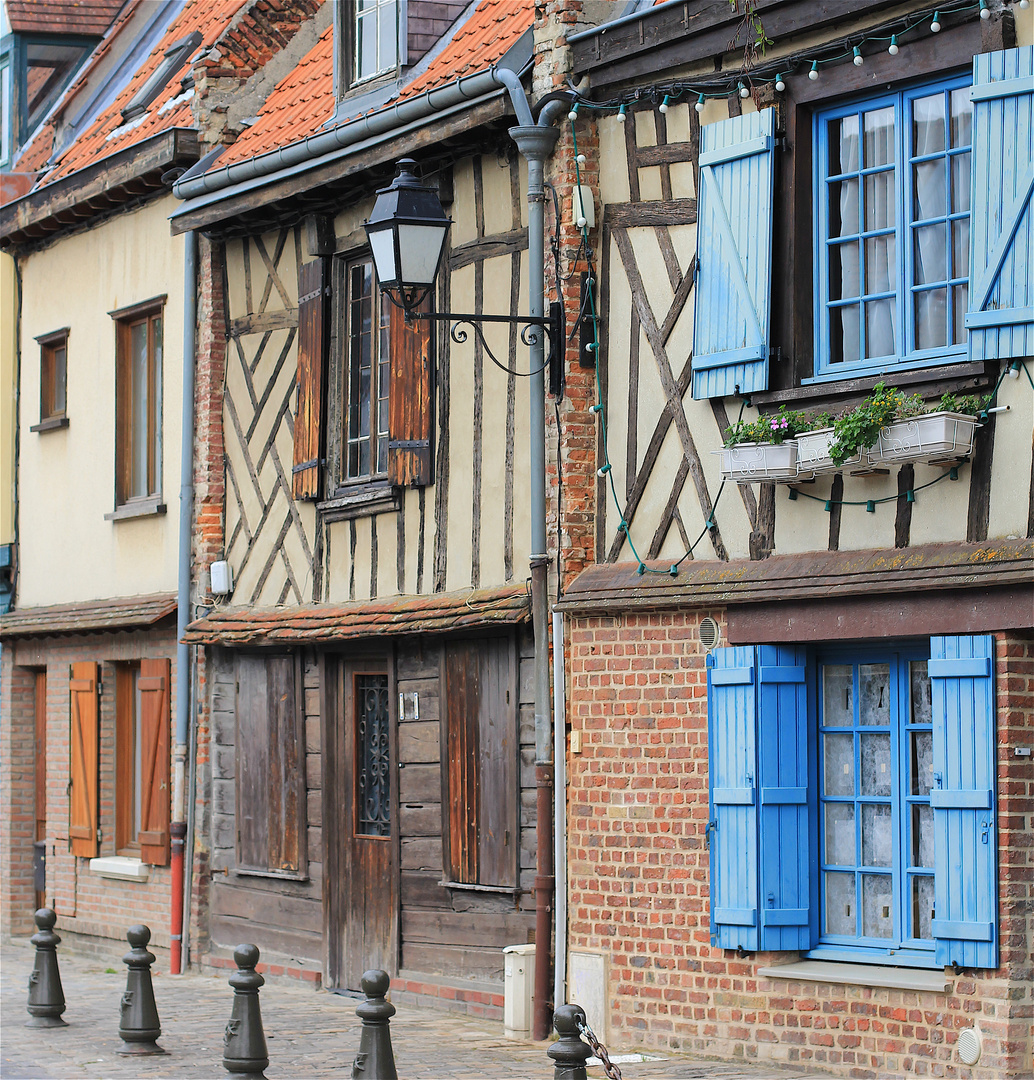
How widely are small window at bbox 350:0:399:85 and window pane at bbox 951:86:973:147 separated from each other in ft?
17.5

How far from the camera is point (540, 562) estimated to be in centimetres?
1062

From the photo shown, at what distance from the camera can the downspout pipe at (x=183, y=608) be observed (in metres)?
14.4

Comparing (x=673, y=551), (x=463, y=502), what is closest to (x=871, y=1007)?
(x=673, y=551)

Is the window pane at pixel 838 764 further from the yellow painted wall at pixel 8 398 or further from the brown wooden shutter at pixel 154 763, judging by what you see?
the yellow painted wall at pixel 8 398

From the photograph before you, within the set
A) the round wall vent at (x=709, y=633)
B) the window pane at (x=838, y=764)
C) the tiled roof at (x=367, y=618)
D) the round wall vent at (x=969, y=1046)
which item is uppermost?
the tiled roof at (x=367, y=618)

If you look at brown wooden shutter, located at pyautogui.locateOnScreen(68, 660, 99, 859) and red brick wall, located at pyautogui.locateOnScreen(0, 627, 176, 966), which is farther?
brown wooden shutter, located at pyautogui.locateOnScreen(68, 660, 99, 859)

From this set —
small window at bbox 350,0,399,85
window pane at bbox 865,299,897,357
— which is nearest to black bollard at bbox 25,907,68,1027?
window pane at bbox 865,299,897,357

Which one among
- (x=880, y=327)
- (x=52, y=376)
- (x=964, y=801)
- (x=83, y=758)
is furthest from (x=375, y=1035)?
(x=52, y=376)

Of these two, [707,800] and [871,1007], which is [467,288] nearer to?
[707,800]

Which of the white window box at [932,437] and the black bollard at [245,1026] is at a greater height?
the white window box at [932,437]

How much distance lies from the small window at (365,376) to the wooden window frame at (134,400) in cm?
275

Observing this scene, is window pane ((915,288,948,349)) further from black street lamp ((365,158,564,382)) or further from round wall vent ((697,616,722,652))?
black street lamp ((365,158,564,382))

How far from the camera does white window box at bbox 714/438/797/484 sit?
9.09 m

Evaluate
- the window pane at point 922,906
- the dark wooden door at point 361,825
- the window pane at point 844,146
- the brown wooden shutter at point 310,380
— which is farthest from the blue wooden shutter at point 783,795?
the brown wooden shutter at point 310,380
